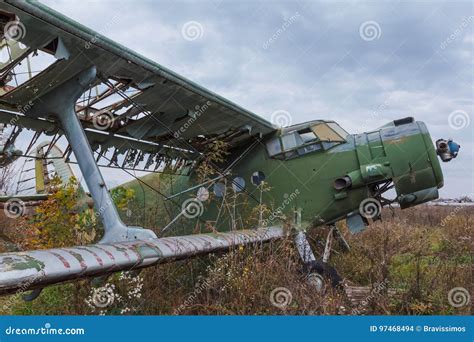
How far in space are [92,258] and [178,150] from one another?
535 cm

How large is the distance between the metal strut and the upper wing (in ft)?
0.45

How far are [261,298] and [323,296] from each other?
0.64 metres

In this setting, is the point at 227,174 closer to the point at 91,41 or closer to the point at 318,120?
the point at 318,120

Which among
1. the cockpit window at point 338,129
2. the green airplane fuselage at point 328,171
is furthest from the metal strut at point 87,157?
the cockpit window at point 338,129

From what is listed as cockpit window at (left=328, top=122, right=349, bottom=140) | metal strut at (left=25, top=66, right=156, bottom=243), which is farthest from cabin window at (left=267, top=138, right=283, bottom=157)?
metal strut at (left=25, top=66, right=156, bottom=243)

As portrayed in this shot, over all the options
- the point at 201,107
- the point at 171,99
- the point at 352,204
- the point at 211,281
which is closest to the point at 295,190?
the point at 352,204

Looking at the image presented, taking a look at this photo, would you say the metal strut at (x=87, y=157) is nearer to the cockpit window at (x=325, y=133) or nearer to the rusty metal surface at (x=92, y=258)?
the rusty metal surface at (x=92, y=258)

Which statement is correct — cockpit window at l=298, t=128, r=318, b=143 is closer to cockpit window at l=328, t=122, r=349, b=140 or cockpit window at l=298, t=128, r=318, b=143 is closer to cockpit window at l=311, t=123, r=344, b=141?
cockpit window at l=311, t=123, r=344, b=141

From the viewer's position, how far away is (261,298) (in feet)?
15.0

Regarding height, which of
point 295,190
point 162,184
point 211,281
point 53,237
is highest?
point 162,184

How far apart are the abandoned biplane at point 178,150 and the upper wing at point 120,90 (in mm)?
18

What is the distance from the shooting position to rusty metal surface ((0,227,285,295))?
3.30m

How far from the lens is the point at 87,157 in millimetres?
5379

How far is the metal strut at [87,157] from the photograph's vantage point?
522 centimetres
